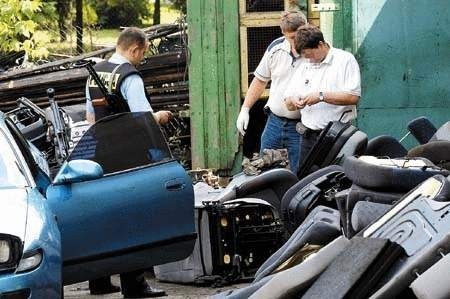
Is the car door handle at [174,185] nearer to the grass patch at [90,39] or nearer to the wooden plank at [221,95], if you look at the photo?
the wooden plank at [221,95]

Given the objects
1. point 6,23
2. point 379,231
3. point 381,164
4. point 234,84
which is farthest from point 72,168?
point 6,23

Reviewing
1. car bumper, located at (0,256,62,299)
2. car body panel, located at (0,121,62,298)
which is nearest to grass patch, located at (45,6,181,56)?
car body panel, located at (0,121,62,298)

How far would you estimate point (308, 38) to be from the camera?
1116cm

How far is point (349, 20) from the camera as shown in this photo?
44.7 ft

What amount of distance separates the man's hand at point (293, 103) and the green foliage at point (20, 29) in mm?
8537

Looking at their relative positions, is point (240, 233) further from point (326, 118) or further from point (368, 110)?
point (368, 110)

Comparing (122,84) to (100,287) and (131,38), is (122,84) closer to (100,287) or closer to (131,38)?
(131,38)

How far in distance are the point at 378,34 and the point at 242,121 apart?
1885mm

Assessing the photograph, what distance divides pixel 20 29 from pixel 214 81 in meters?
6.16

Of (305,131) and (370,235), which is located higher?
(370,235)

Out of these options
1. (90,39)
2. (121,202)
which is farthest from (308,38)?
(90,39)

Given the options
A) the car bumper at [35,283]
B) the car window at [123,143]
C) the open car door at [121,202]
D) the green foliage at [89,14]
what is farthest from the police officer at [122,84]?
the green foliage at [89,14]

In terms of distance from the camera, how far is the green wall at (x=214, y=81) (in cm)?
1399

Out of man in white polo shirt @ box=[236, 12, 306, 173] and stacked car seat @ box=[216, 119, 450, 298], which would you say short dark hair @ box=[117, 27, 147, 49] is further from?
→ stacked car seat @ box=[216, 119, 450, 298]
